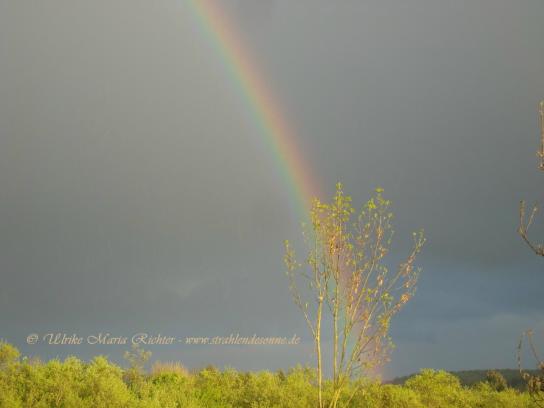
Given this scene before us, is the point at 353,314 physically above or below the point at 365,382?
above

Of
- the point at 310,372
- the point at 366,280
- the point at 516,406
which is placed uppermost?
the point at 366,280

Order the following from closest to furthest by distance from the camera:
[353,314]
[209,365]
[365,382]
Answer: [353,314] → [365,382] → [209,365]

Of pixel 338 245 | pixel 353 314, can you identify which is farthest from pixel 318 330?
pixel 338 245

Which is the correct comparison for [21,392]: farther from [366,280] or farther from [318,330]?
[366,280]

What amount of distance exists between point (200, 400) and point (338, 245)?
275 inches

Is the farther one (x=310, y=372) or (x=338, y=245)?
(x=310, y=372)

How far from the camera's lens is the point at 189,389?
20078mm

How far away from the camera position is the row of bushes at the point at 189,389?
16.1m

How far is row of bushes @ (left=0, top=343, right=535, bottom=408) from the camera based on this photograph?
52.9ft

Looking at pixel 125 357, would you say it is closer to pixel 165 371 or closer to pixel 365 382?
pixel 165 371

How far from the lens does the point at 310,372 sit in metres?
21.6

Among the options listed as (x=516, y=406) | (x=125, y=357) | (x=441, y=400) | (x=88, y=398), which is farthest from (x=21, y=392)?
(x=516, y=406)

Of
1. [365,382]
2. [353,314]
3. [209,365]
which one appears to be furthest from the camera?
[209,365]

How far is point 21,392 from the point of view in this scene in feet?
52.7
